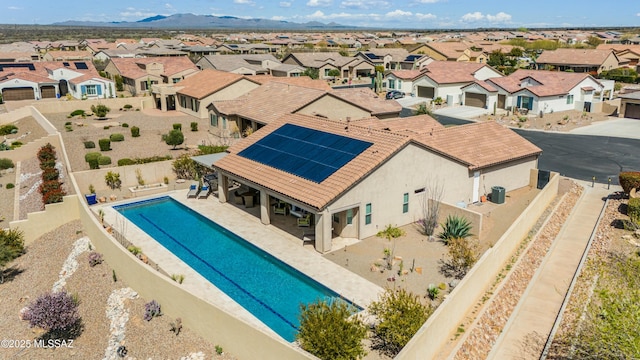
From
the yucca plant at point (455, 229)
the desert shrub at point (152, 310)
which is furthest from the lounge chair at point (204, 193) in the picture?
the yucca plant at point (455, 229)

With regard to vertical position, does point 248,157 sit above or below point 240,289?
above

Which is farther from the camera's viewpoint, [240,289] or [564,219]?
[564,219]

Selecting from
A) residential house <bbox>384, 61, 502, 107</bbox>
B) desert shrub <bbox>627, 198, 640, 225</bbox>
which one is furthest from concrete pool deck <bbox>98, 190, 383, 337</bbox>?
residential house <bbox>384, 61, 502, 107</bbox>

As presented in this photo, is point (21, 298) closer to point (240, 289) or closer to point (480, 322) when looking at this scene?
point (240, 289)

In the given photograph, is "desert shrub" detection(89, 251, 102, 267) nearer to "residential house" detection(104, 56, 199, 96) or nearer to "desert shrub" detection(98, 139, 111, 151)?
"desert shrub" detection(98, 139, 111, 151)

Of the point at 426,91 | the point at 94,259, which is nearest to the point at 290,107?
the point at 94,259

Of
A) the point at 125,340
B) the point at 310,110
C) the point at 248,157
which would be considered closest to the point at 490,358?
the point at 125,340
